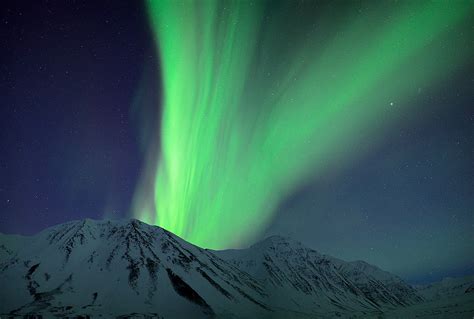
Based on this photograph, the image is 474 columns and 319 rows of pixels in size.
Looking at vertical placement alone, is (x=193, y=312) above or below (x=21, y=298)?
below

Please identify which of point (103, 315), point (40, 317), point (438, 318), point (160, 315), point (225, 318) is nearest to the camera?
point (438, 318)

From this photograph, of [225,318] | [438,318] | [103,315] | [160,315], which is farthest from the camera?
[225,318]

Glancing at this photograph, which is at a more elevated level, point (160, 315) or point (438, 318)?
point (160, 315)

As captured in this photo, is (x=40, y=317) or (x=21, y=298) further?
(x=21, y=298)

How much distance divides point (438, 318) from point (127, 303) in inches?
6460

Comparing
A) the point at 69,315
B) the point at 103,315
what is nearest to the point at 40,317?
the point at 69,315

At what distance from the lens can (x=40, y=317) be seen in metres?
155

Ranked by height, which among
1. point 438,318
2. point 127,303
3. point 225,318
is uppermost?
point 127,303

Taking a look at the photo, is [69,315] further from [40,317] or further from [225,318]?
[225,318]

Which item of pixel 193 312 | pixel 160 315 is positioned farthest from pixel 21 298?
pixel 193 312

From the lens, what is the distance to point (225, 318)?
643 ft

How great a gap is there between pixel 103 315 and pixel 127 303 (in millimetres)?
30489

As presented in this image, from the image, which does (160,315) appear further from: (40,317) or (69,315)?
(40,317)

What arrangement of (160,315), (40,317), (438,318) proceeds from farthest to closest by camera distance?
(160,315) → (40,317) → (438,318)
